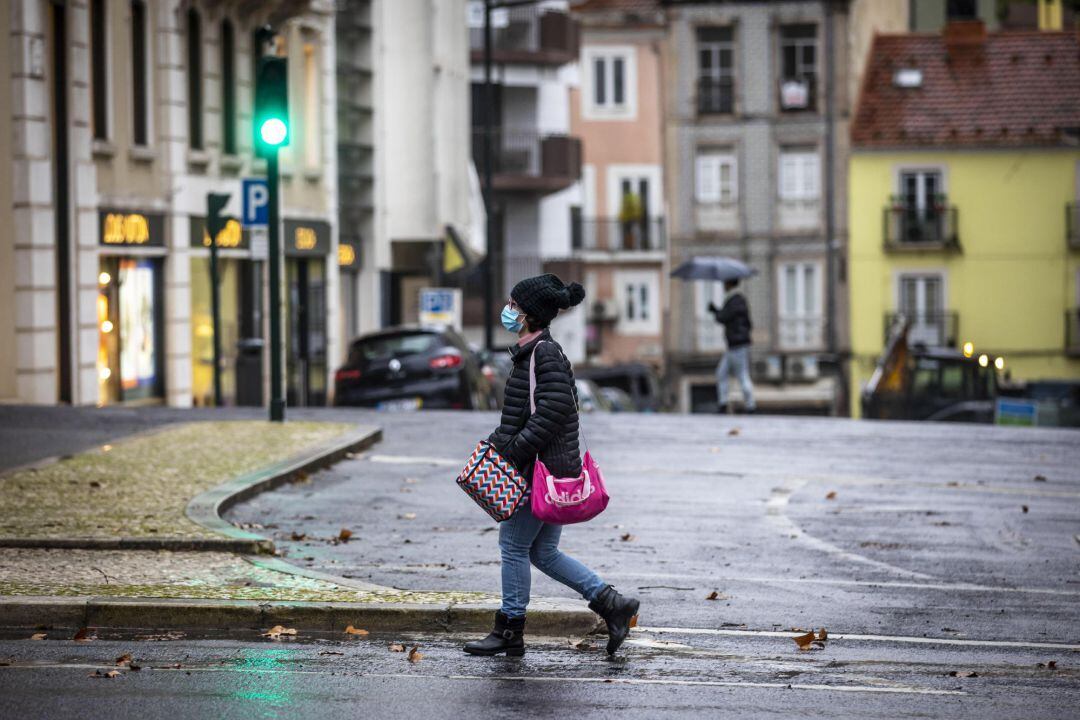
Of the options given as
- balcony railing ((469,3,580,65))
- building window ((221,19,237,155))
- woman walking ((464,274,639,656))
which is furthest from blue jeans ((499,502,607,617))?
balcony railing ((469,3,580,65))

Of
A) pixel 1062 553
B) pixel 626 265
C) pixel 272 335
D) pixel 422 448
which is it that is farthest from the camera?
pixel 626 265

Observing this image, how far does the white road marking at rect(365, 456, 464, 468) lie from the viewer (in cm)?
1894

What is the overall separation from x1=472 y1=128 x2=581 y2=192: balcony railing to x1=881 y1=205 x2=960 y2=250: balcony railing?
8699mm

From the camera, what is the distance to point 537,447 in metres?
9.13

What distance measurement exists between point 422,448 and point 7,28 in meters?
8.52

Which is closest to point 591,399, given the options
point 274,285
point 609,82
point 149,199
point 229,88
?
point 229,88

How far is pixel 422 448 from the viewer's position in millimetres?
20422

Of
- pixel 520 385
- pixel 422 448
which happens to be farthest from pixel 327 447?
pixel 520 385

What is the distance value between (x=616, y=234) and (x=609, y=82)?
4.48 metres

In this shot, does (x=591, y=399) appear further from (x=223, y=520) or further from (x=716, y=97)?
(x=223, y=520)

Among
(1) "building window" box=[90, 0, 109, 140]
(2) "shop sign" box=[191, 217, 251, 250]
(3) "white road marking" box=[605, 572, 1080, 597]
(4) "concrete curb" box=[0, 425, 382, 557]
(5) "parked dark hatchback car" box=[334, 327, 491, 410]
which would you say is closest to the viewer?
(3) "white road marking" box=[605, 572, 1080, 597]

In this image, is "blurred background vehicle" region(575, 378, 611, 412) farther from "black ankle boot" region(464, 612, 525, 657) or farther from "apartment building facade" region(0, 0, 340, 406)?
"black ankle boot" region(464, 612, 525, 657)

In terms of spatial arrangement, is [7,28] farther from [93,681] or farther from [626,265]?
[626,265]

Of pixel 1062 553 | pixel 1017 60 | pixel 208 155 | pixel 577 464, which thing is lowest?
pixel 1062 553
